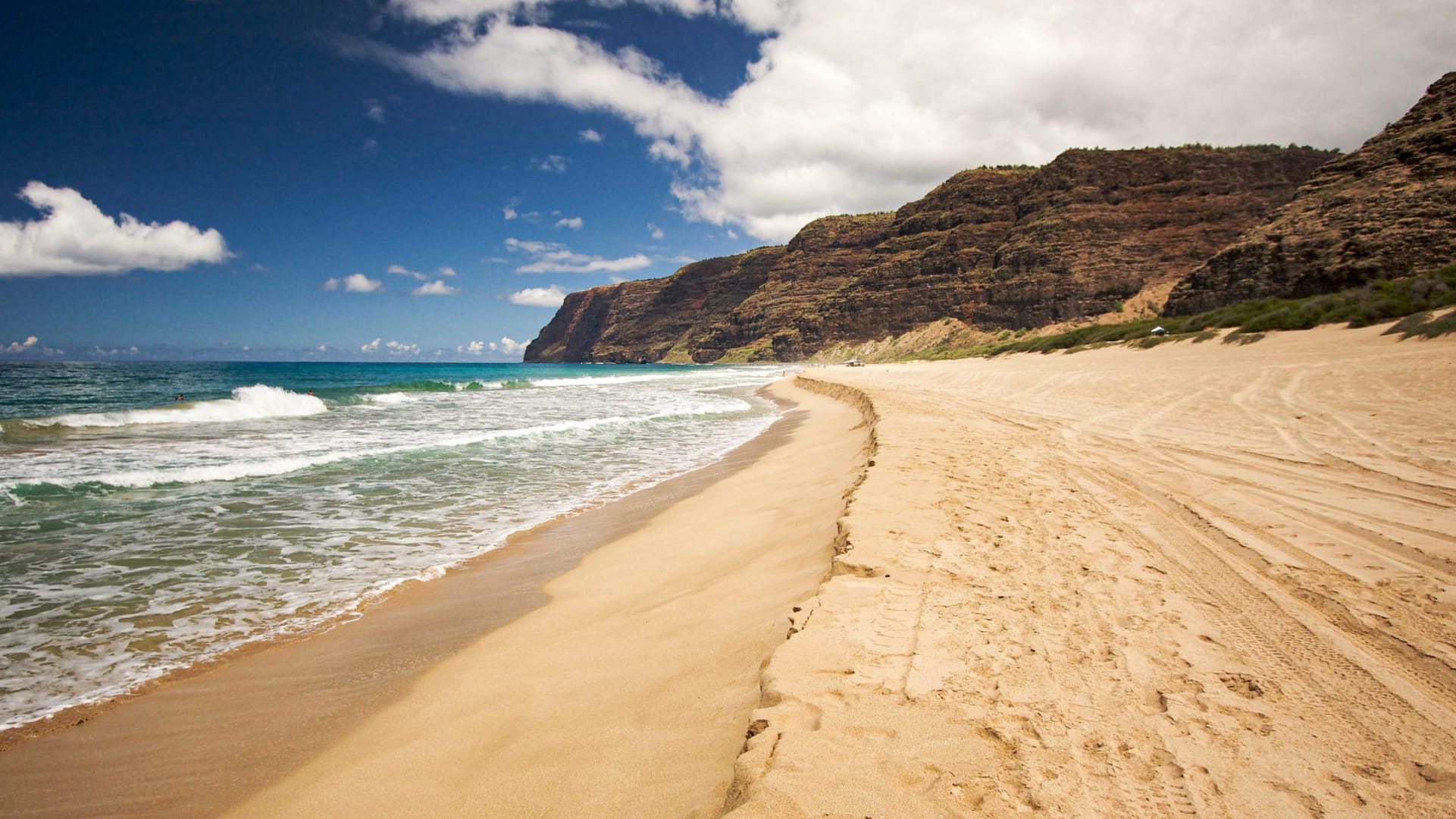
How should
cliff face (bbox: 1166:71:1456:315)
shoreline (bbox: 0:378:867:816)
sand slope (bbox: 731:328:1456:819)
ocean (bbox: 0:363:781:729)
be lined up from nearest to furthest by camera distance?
sand slope (bbox: 731:328:1456:819)
shoreline (bbox: 0:378:867:816)
ocean (bbox: 0:363:781:729)
cliff face (bbox: 1166:71:1456:315)

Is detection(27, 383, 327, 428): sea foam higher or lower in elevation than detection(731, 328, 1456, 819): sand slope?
lower

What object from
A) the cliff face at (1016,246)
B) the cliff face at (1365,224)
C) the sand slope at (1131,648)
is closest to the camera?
the sand slope at (1131,648)

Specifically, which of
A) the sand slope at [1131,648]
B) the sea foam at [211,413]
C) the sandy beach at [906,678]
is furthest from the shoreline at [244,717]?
the sea foam at [211,413]

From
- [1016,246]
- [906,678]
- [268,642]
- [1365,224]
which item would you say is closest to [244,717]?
[268,642]

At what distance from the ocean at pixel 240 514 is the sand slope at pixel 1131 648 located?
4070 millimetres

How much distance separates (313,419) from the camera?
63.7 ft

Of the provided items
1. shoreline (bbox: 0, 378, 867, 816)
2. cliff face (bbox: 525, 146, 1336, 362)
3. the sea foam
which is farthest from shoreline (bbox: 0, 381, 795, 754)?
cliff face (bbox: 525, 146, 1336, 362)

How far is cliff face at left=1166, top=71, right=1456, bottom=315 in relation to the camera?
25844 mm

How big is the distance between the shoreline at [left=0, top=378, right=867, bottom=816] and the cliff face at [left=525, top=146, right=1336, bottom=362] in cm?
7164

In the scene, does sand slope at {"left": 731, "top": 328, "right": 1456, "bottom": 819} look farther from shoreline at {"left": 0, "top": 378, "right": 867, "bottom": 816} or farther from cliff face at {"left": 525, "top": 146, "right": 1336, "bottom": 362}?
cliff face at {"left": 525, "top": 146, "right": 1336, "bottom": 362}

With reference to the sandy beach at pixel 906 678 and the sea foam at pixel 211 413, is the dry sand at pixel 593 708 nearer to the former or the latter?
the sandy beach at pixel 906 678

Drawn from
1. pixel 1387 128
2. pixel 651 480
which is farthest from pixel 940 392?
pixel 1387 128

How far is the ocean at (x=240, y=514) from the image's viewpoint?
411 centimetres

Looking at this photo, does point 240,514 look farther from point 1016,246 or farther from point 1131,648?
point 1016,246
